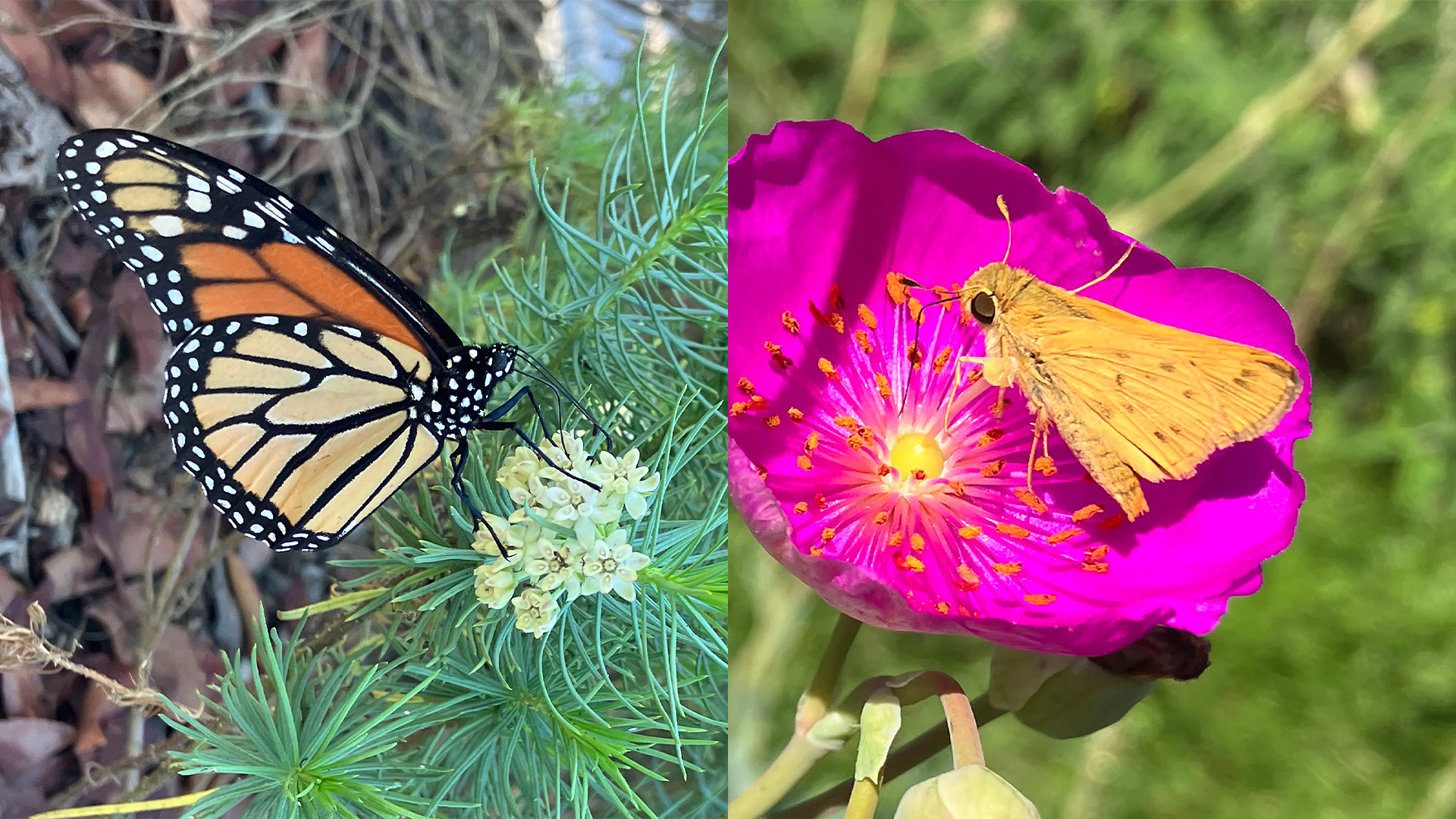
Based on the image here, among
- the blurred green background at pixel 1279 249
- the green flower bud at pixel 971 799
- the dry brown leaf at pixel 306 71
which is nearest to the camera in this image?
the green flower bud at pixel 971 799

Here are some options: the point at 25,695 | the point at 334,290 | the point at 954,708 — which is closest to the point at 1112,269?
the point at 954,708

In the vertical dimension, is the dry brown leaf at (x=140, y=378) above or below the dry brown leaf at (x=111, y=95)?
below

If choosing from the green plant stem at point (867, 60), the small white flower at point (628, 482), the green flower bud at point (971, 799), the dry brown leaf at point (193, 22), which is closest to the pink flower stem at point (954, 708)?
the green flower bud at point (971, 799)

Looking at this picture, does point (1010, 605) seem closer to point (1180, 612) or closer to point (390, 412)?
point (1180, 612)

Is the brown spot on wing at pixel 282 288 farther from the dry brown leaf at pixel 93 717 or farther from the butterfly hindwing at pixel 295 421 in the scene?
the dry brown leaf at pixel 93 717

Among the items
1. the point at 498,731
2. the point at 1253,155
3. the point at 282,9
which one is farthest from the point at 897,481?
the point at 1253,155

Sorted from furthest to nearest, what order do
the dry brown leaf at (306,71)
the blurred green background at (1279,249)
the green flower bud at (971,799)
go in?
the blurred green background at (1279,249) → the dry brown leaf at (306,71) → the green flower bud at (971,799)

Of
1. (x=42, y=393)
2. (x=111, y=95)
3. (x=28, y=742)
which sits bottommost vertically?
(x=28, y=742)

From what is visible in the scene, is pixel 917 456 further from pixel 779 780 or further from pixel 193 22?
pixel 193 22
